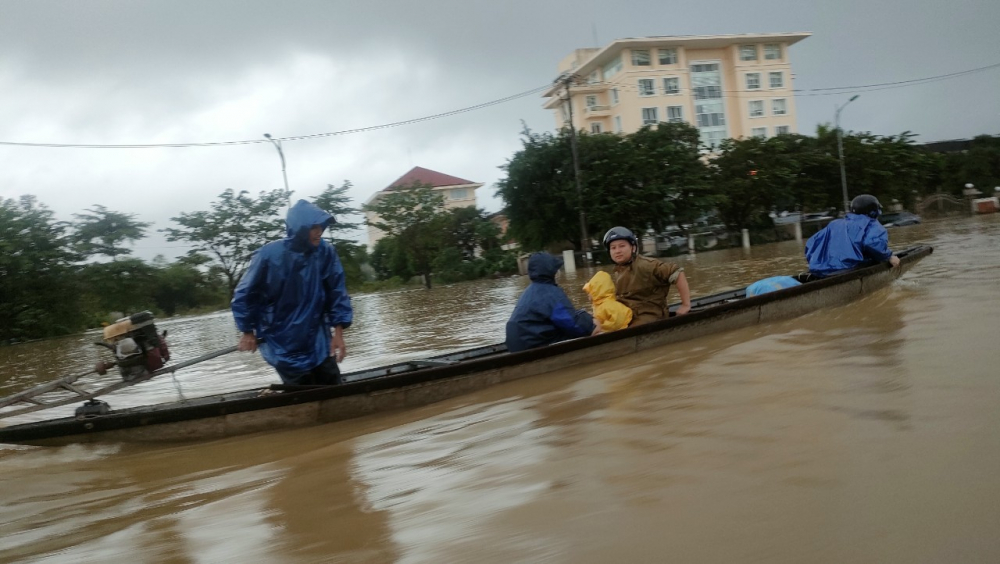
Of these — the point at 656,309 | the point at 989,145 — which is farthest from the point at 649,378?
the point at 989,145

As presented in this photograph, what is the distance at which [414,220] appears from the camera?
37906 millimetres

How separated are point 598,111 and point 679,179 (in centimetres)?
2336

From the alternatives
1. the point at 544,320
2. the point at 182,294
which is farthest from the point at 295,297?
the point at 182,294

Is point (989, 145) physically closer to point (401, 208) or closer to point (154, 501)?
point (401, 208)

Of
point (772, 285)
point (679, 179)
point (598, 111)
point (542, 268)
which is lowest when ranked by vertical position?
point (772, 285)

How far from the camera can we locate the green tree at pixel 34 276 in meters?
26.1

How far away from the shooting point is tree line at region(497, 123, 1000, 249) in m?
31.5

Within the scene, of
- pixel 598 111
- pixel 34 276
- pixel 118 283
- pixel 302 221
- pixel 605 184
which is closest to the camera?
pixel 302 221

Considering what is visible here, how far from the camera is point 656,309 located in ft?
21.0

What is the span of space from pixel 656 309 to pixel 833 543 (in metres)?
4.19

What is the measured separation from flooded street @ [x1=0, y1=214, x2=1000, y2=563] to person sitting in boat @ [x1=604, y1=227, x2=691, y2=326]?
0.41 metres

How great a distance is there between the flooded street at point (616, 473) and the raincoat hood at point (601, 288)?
0.61m

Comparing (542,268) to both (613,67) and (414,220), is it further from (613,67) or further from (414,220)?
(613,67)

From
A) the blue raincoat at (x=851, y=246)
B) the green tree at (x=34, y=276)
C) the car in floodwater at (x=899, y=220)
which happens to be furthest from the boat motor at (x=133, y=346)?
the car in floodwater at (x=899, y=220)
